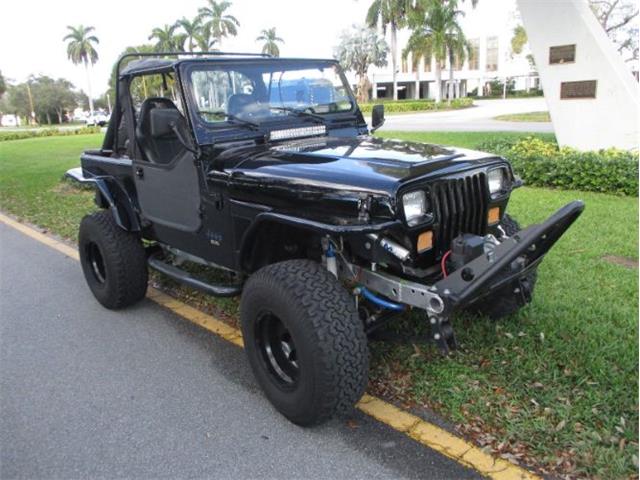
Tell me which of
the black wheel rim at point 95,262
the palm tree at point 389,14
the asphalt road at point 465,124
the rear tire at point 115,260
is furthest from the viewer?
the palm tree at point 389,14

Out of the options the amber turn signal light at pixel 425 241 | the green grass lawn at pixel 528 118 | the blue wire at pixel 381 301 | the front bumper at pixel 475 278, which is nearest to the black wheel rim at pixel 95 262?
the blue wire at pixel 381 301

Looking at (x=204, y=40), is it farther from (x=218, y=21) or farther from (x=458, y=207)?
(x=458, y=207)

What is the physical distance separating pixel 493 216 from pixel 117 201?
3.05m

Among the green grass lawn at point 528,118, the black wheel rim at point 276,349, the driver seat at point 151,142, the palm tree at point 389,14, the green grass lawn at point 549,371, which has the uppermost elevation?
the palm tree at point 389,14

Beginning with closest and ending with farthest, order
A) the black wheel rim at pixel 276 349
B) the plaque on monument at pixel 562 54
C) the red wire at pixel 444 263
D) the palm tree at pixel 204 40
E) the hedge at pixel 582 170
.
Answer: the red wire at pixel 444 263, the black wheel rim at pixel 276 349, the hedge at pixel 582 170, the plaque on monument at pixel 562 54, the palm tree at pixel 204 40

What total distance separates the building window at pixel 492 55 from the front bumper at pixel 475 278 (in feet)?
236

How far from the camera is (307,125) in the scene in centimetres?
411

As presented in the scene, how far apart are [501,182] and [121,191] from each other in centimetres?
306

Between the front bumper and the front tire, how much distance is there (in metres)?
0.28

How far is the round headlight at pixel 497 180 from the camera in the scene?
132 inches

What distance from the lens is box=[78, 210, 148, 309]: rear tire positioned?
4.49 meters

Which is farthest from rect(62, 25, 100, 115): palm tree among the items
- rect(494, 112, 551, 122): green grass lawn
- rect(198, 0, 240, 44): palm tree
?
rect(494, 112, 551, 122): green grass lawn

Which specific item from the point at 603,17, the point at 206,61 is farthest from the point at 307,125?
the point at 603,17

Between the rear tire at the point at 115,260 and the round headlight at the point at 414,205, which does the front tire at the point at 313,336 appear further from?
the rear tire at the point at 115,260
